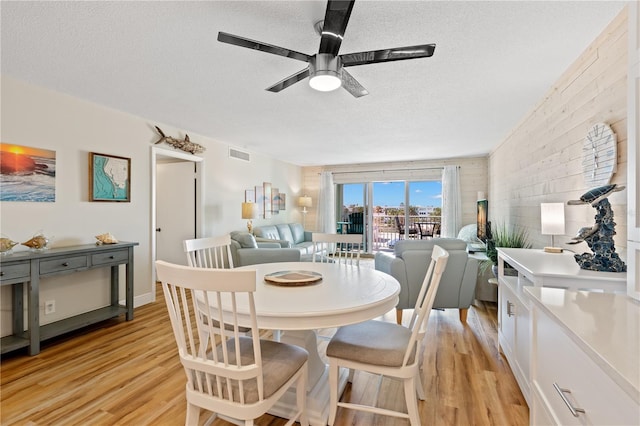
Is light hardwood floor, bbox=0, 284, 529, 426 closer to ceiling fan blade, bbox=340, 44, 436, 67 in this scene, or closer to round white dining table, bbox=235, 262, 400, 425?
round white dining table, bbox=235, 262, 400, 425

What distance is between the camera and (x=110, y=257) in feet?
9.87

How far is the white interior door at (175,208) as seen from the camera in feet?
15.3

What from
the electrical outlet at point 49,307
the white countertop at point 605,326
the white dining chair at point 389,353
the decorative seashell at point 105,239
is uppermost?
the decorative seashell at point 105,239

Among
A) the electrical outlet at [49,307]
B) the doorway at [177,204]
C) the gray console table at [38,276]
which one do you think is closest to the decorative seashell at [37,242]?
the gray console table at [38,276]

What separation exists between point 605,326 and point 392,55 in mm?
1564

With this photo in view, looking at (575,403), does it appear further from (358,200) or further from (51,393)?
(358,200)

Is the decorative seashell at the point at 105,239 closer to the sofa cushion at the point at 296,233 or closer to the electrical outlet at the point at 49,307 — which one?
→ the electrical outlet at the point at 49,307

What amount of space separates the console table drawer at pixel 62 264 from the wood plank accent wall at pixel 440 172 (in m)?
5.49

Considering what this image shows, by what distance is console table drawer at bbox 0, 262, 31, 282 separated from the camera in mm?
2230

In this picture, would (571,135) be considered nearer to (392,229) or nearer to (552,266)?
(552,266)

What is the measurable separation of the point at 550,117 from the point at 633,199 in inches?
80.2

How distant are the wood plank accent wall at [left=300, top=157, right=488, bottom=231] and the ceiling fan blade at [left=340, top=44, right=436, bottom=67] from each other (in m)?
5.39

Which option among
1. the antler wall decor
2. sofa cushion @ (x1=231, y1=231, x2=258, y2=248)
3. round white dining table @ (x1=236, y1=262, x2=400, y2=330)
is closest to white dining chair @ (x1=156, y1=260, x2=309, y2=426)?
round white dining table @ (x1=236, y1=262, x2=400, y2=330)

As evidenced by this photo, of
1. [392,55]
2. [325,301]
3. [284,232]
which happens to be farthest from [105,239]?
[284,232]
